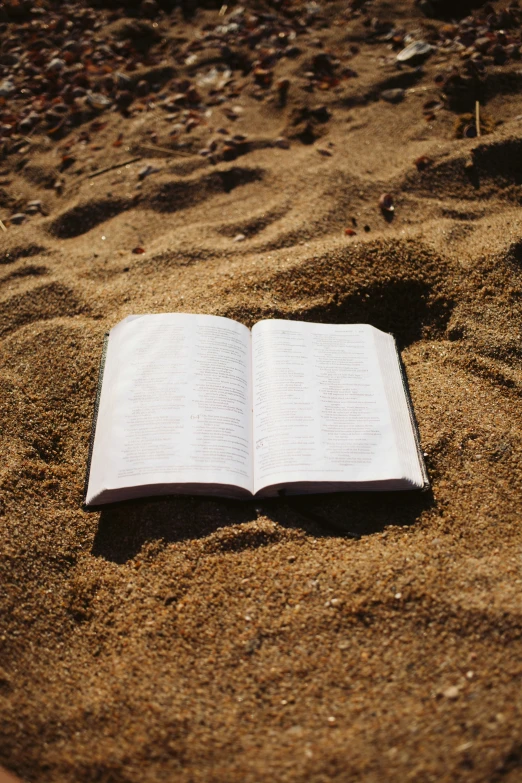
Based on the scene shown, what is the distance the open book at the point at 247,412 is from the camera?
148 centimetres

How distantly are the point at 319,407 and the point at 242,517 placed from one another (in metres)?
0.39

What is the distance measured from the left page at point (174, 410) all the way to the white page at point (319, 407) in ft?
0.17

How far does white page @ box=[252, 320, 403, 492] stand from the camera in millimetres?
1503

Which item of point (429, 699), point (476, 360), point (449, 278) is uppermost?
point (449, 278)

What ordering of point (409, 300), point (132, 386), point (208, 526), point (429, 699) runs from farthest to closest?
point (409, 300) < point (132, 386) < point (208, 526) < point (429, 699)

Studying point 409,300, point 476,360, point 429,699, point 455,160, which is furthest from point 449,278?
point 429,699

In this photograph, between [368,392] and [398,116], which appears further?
[398,116]

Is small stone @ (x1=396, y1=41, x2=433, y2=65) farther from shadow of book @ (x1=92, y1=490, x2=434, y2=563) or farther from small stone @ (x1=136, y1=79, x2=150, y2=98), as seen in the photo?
shadow of book @ (x1=92, y1=490, x2=434, y2=563)

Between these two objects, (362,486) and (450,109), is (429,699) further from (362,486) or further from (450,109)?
(450,109)

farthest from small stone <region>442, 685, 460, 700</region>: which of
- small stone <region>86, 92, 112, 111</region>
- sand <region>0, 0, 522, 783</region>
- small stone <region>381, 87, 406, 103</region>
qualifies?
small stone <region>86, 92, 112, 111</region>

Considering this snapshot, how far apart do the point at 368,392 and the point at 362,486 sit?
315 mm

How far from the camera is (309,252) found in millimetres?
2105

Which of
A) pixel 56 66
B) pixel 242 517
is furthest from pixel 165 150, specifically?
pixel 242 517

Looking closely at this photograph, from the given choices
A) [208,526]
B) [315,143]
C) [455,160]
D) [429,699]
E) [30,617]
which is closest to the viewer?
[429,699]
